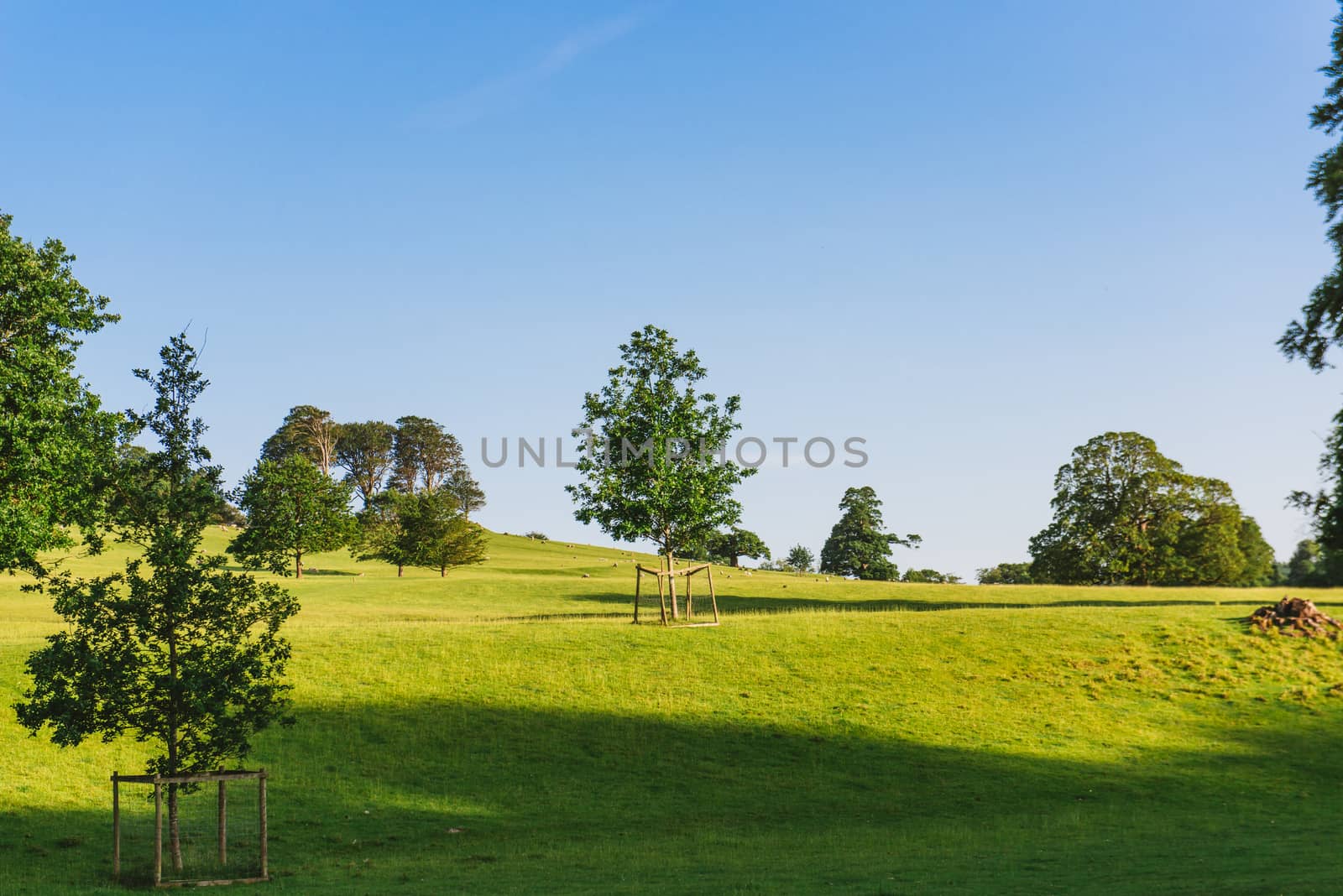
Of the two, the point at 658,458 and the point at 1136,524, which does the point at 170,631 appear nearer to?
the point at 658,458

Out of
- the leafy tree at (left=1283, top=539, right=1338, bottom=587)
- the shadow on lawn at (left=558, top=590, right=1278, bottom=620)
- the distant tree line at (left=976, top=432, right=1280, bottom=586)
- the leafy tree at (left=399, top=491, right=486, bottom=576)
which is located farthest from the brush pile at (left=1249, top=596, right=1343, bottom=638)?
the leafy tree at (left=399, top=491, right=486, bottom=576)

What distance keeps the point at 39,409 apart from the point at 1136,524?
276 feet

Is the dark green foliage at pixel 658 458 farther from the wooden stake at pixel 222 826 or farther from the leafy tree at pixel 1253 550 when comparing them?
the leafy tree at pixel 1253 550

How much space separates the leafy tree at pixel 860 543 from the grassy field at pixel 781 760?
70.4 meters

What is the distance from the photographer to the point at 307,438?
142m

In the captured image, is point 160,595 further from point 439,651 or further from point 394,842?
point 439,651

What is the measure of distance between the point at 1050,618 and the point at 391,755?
117 ft

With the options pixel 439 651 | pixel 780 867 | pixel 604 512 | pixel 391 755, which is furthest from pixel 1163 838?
pixel 604 512

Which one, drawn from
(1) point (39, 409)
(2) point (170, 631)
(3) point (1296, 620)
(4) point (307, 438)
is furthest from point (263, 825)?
(4) point (307, 438)

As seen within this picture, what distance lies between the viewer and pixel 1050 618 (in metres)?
52.2

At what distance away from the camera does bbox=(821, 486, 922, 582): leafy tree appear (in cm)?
12662

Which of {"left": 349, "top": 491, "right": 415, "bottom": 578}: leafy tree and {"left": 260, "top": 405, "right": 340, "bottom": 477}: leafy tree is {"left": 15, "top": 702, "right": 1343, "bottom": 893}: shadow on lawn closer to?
{"left": 349, "top": 491, "right": 415, "bottom": 578}: leafy tree

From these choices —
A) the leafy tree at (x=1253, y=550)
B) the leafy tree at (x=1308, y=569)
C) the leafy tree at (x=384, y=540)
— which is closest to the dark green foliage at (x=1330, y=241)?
the leafy tree at (x=1308, y=569)

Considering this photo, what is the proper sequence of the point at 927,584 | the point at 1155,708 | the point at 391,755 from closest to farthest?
1. the point at 391,755
2. the point at 1155,708
3. the point at 927,584
